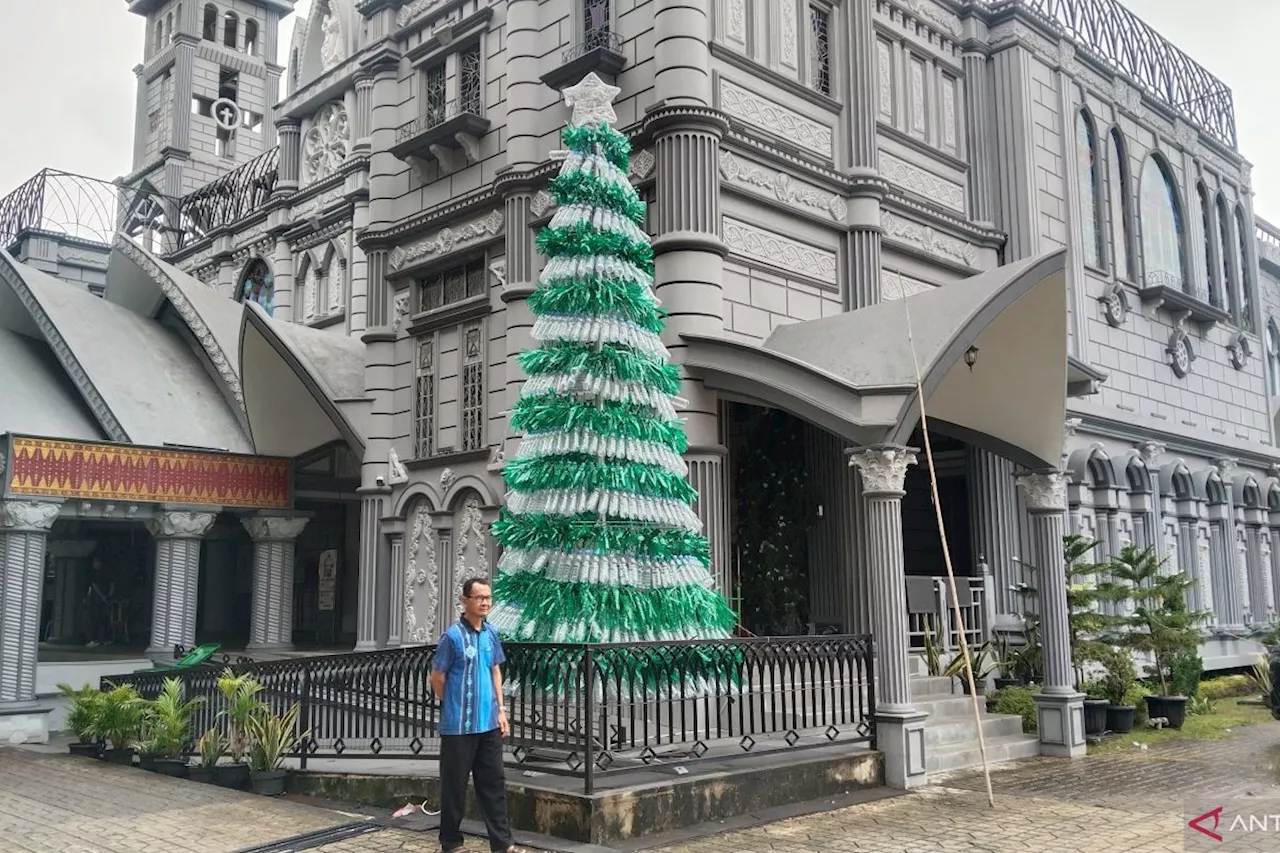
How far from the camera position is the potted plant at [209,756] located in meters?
11.1

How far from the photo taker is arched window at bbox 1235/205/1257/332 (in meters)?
24.2

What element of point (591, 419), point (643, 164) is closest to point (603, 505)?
point (591, 419)

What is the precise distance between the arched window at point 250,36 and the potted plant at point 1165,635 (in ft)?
104

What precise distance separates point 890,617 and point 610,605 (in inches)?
108

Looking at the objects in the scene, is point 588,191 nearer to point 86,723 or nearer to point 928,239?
point 928,239

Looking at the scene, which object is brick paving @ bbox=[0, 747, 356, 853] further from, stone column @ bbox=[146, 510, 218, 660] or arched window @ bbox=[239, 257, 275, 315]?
arched window @ bbox=[239, 257, 275, 315]

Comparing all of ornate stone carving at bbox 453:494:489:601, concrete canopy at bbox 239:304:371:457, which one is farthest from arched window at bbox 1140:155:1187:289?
concrete canopy at bbox 239:304:371:457

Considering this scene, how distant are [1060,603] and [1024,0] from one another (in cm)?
1094

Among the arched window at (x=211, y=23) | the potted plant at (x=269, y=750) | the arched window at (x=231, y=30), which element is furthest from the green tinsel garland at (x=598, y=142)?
the arched window at (x=231, y=30)

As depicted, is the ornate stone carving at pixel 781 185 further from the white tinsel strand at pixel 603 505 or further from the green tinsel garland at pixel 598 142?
the white tinsel strand at pixel 603 505

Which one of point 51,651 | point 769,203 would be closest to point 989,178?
point 769,203

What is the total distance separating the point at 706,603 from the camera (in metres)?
10.1

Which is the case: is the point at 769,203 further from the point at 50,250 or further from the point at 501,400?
the point at 50,250

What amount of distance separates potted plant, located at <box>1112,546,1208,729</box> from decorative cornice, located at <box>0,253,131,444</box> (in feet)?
48.9
